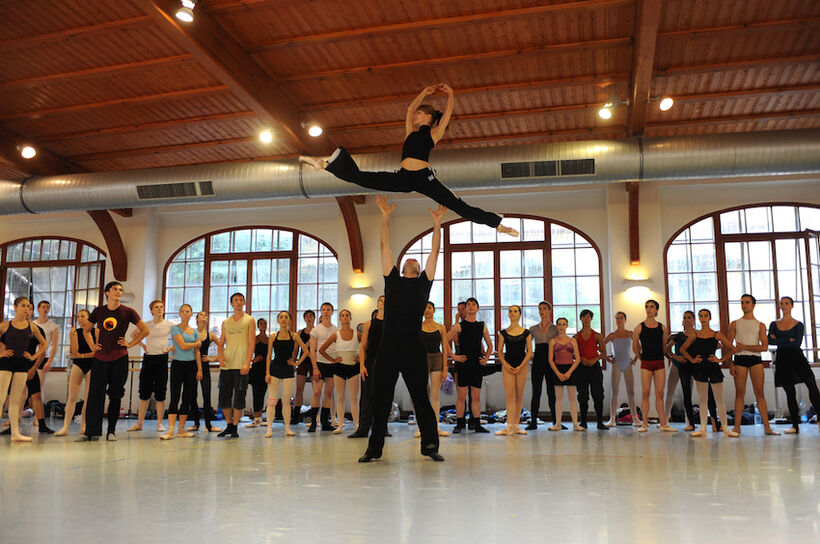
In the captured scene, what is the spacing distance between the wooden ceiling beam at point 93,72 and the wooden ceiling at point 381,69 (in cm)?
3

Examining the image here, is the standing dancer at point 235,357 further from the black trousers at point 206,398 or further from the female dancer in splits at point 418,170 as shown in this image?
the female dancer in splits at point 418,170

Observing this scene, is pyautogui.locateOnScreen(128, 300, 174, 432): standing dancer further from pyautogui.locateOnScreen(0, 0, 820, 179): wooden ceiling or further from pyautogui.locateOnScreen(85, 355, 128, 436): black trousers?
pyautogui.locateOnScreen(0, 0, 820, 179): wooden ceiling

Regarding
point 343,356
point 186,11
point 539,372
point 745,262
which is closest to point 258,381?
point 343,356

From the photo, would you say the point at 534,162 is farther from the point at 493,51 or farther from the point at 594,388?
the point at 594,388

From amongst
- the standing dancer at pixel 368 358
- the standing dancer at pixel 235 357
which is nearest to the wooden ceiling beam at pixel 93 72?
the standing dancer at pixel 235 357

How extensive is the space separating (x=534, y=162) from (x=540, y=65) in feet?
4.05

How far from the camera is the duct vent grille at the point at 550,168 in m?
8.63

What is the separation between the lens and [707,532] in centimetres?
268

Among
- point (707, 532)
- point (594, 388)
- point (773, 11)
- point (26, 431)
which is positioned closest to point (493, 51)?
point (773, 11)

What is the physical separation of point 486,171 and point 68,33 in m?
5.26

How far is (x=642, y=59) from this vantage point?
23.9 ft

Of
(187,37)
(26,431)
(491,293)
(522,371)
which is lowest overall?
(26,431)

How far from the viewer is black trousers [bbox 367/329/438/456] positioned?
500cm

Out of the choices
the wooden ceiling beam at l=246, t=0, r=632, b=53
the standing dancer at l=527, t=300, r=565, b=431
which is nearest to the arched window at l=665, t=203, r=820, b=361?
the standing dancer at l=527, t=300, r=565, b=431
